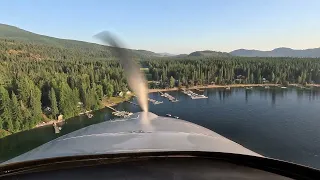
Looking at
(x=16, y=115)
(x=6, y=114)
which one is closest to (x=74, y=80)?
(x=16, y=115)

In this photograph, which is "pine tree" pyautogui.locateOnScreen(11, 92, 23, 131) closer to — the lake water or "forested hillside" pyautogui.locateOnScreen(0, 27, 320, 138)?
"forested hillside" pyautogui.locateOnScreen(0, 27, 320, 138)

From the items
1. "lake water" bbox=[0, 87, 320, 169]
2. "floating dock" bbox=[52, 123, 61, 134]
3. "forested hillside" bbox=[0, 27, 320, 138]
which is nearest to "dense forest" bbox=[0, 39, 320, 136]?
"forested hillside" bbox=[0, 27, 320, 138]

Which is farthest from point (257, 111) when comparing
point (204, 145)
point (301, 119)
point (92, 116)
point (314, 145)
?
point (204, 145)

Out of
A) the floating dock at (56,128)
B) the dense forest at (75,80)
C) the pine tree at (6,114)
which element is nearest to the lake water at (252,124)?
the floating dock at (56,128)

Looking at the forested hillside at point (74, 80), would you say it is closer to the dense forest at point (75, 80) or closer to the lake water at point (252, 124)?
the dense forest at point (75, 80)

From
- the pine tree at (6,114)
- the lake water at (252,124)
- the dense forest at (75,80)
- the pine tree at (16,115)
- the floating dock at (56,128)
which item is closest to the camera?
the lake water at (252,124)

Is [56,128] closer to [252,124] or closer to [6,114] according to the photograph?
[6,114]
